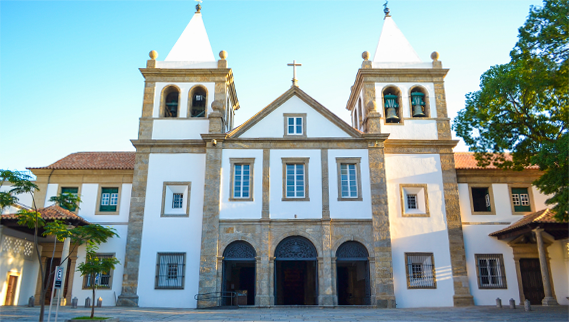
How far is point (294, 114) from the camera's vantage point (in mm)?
22516

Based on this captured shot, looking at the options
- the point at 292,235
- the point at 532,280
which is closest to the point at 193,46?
the point at 292,235

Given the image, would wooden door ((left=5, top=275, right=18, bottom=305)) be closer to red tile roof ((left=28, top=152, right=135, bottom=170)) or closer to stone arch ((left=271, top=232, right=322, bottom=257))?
red tile roof ((left=28, top=152, right=135, bottom=170))

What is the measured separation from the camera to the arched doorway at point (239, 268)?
67.2ft

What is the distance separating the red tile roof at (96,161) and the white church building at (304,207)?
0.52 feet

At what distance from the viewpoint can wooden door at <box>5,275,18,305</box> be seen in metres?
21.0

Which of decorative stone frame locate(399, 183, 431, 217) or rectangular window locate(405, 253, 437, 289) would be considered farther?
decorative stone frame locate(399, 183, 431, 217)

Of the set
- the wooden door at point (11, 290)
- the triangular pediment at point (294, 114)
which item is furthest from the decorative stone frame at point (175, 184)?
the wooden door at point (11, 290)

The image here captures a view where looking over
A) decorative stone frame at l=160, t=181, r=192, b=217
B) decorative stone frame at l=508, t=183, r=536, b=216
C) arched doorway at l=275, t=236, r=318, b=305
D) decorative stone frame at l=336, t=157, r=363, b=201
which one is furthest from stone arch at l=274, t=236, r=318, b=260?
decorative stone frame at l=508, t=183, r=536, b=216

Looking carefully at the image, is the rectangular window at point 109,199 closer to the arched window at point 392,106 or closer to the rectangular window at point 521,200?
the arched window at point 392,106

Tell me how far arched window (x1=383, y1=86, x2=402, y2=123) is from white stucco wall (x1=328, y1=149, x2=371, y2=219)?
9.72ft

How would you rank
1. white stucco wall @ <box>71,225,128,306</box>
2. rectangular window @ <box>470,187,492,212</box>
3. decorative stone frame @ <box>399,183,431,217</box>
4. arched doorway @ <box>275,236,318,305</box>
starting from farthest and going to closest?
arched doorway @ <box>275,236,318,305</box>, rectangular window @ <box>470,187,492,212</box>, decorative stone frame @ <box>399,183,431,217</box>, white stucco wall @ <box>71,225,128,306</box>

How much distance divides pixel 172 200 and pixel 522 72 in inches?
618

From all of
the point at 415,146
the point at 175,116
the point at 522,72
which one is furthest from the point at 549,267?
the point at 175,116

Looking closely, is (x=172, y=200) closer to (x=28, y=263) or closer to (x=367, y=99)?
(x=28, y=263)
